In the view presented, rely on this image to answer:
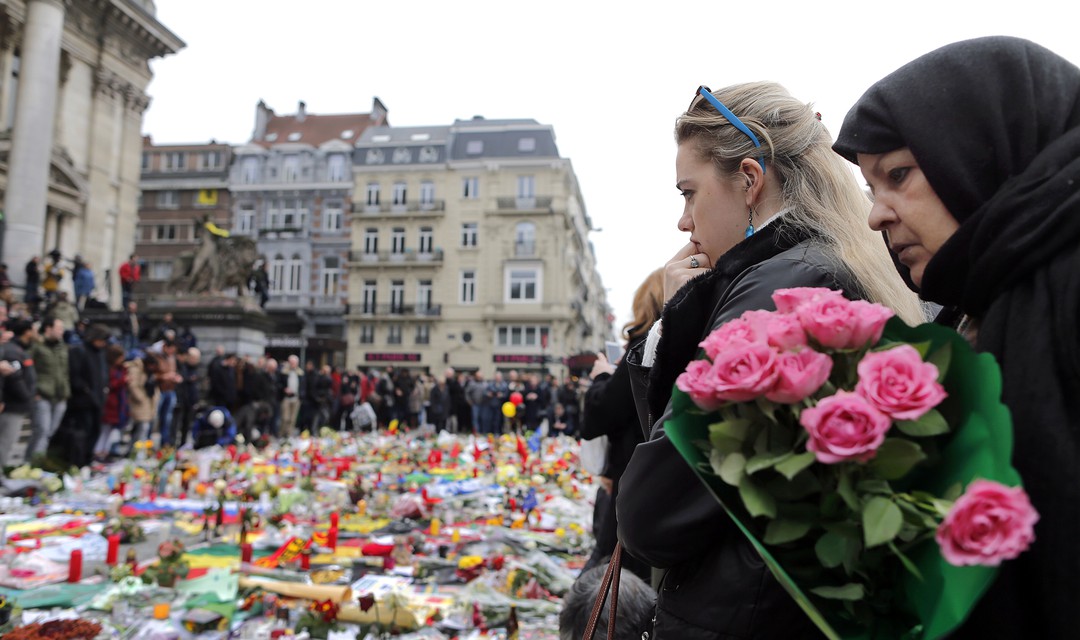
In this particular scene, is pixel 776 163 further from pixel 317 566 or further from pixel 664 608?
pixel 317 566

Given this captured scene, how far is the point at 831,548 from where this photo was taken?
Result: 1060 mm

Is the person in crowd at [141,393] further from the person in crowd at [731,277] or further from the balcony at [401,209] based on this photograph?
the balcony at [401,209]

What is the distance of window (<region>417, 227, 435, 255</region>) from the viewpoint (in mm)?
49562

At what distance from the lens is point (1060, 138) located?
1158 millimetres

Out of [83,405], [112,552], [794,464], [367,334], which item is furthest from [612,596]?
[367,334]

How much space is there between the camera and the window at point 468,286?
4844 cm

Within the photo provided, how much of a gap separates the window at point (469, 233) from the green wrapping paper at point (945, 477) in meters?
48.3

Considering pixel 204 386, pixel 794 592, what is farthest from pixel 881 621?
pixel 204 386

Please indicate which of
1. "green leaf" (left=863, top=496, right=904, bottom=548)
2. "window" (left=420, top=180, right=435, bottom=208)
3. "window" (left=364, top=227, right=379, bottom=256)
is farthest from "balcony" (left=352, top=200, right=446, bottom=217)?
"green leaf" (left=863, top=496, right=904, bottom=548)

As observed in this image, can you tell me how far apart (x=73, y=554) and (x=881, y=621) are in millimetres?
5552

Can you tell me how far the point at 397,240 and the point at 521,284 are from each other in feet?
30.5

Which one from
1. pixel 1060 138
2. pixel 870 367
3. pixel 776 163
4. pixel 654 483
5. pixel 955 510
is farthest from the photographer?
pixel 776 163

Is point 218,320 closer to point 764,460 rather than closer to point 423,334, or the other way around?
point 764,460

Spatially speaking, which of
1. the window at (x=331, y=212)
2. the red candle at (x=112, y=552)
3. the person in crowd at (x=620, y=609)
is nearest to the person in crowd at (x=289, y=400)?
the red candle at (x=112, y=552)
